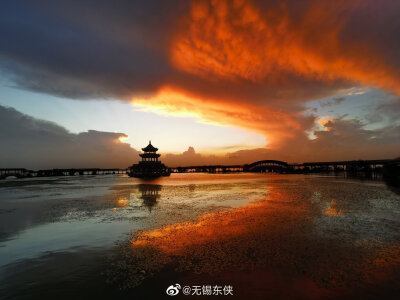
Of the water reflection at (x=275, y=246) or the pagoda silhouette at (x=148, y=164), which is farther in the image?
the pagoda silhouette at (x=148, y=164)

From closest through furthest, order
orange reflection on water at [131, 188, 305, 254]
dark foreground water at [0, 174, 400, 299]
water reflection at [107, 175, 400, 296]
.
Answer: dark foreground water at [0, 174, 400, 299] → water reflection at [107, 175, 400, 296] → orange reflection on water at [131, 188, 305, 254]

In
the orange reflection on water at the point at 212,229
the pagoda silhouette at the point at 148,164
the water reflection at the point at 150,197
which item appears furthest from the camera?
the pagoda silhouette at the point at 148,164

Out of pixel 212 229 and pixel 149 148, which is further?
pixel 149 148

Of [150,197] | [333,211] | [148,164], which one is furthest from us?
[148,164]

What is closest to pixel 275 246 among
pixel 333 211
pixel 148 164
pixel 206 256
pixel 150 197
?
pixel 206 256

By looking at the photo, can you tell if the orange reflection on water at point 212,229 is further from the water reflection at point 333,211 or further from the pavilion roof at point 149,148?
the pavilion roof at point 149,148

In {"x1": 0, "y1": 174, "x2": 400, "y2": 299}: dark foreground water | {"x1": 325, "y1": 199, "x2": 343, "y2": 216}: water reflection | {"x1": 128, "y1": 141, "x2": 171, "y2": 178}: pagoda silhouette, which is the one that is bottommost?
{"x1": 0, "y1": 174, "x2": 400, "y2": 299}: dark foreground water

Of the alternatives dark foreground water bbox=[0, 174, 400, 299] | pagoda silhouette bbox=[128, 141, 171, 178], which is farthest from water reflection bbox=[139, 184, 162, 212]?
pagoda silhouette bbox=[128, 141, 171, 178]

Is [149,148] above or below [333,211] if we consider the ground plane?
above

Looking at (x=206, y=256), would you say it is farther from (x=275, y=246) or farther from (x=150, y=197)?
(x=150, y=197)

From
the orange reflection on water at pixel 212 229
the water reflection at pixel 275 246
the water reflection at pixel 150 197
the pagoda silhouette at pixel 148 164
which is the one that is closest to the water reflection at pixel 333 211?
the water reflection at pixel 275 246

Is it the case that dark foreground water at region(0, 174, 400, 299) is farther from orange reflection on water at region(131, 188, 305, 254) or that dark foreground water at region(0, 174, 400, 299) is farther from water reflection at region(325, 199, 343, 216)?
water reflection at region(325, 199, 343, 216)

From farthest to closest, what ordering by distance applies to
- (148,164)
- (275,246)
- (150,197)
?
(148,164) < (150,197) < (275,246)

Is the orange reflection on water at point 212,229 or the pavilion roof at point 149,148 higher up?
the pavilion roof at point 149,148
